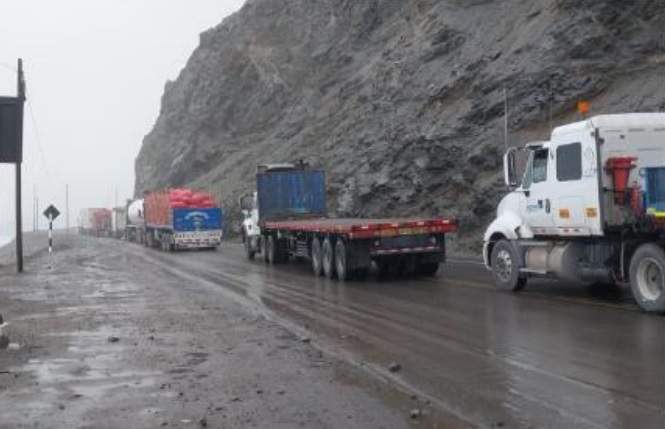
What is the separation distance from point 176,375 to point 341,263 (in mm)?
11029

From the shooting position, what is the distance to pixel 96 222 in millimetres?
89438

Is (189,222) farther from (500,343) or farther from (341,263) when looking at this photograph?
(500,343)

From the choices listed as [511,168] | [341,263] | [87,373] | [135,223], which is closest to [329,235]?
[341,263]

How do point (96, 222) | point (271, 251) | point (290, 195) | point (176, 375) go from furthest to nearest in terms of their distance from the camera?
point (96, 222), point (290, 195), point (271, 251), point (176, 375)

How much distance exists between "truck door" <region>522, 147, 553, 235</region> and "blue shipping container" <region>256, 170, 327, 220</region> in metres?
12.6

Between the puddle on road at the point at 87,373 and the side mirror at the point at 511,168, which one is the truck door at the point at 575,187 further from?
the puddle on road at the point at 87,373

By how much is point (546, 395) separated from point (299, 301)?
8.66 meters

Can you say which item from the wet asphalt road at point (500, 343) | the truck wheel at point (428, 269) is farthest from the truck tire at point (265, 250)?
the wet asphalt road at point (500, 343)

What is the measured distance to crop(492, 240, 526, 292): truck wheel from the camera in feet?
53.1

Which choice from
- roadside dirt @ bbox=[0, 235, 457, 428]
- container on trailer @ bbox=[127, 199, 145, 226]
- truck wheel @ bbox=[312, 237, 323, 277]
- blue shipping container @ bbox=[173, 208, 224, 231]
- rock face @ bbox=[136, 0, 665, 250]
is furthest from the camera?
container on trailer @ bbox=[127, 199, 145, 226]

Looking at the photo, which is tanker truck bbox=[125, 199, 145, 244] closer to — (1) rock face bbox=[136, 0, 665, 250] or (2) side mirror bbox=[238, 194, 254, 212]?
(1) rock face bbox=[136, 0, 665, 250]

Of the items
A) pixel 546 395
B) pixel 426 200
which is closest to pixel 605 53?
pixel 426 200

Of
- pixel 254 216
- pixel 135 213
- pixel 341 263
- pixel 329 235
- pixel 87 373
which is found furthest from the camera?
pixel 135 213

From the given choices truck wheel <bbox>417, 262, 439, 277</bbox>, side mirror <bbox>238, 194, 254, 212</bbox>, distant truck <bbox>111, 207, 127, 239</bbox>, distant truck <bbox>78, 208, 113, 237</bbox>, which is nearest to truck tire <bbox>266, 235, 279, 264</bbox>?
side mirror <bbox>238, 194, 254, 212</bbox>
